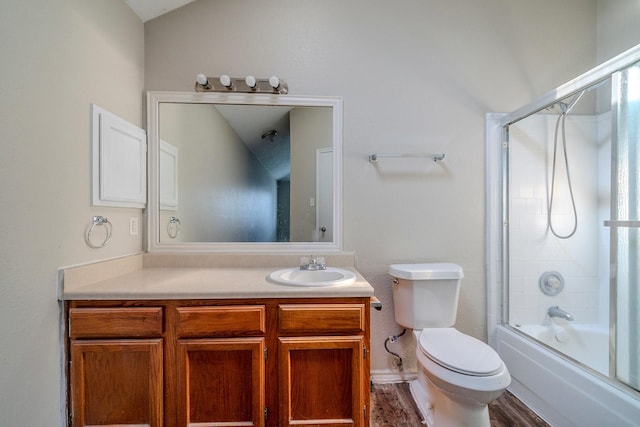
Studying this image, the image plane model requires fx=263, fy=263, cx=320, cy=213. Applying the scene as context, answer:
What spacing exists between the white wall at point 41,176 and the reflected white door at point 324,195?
3.96 ft

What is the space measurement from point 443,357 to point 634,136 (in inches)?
55.6

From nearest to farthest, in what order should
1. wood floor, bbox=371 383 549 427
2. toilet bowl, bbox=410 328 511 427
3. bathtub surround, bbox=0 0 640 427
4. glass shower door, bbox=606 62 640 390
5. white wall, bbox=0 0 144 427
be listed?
white wall, bbox=0 0 144 427 < toilet bowl, bbox=410 328 511 427 < glass shower door, bbox=606 62 640 390 < wood floor, bbox=371 383 549 427 < bathtub surround, bbox=0 0 640 427

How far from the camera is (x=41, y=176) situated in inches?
42.2

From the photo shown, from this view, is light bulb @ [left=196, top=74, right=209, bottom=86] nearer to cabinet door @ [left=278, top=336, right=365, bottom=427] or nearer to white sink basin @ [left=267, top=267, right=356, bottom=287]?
white sink basin @ [left=267, top=267, right=356, bottom=287]

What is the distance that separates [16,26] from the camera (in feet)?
3.22

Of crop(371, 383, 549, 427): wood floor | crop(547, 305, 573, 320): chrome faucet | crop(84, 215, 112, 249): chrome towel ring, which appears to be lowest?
crop(371, 383, 549, 427): wood floor

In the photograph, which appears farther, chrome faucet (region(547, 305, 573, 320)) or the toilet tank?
chrome faucet (region(547, 305, 573, 320))

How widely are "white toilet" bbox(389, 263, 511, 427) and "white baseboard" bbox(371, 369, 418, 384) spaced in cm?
7

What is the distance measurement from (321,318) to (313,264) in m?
0.43

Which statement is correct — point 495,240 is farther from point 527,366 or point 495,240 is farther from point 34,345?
point 34,345

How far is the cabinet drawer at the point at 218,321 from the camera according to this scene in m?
1.19

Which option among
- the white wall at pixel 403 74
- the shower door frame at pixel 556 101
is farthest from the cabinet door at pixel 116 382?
the shower door frame at pixel 556 101

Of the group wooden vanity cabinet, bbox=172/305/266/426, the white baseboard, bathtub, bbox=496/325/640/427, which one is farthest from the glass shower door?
wooden vanity cabinet, bbox=172/305/266/426

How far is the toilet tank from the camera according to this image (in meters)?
1.57
